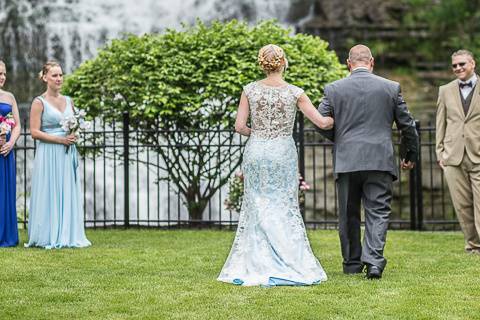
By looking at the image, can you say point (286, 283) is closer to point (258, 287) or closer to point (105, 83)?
point (258, 287)

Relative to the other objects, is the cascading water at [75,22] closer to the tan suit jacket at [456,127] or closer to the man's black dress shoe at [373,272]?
the tan suit jacket at [456,127]

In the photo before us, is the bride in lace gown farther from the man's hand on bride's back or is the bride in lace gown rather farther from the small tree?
the small tree

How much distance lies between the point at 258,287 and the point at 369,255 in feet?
3.37

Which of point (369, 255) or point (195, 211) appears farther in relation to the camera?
point (195, 211)

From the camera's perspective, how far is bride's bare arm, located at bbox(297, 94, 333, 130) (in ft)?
25.8

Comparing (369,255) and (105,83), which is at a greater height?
(105,83)

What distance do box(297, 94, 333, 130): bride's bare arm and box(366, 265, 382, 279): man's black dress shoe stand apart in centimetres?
124

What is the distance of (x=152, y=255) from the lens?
32.3 ft

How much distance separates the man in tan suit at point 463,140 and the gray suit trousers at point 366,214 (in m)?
2.19

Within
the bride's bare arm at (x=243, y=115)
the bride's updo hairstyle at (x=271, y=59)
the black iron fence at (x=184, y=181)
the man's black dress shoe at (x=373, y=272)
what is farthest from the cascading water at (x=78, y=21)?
the man's black dress shoe at (x=373, y=272)

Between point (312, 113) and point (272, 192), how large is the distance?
753 millimetres

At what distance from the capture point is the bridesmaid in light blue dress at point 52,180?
10.5 m

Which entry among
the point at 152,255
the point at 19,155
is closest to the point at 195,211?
the point at 152,255

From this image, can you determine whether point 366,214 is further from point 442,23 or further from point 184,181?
point 442,23
